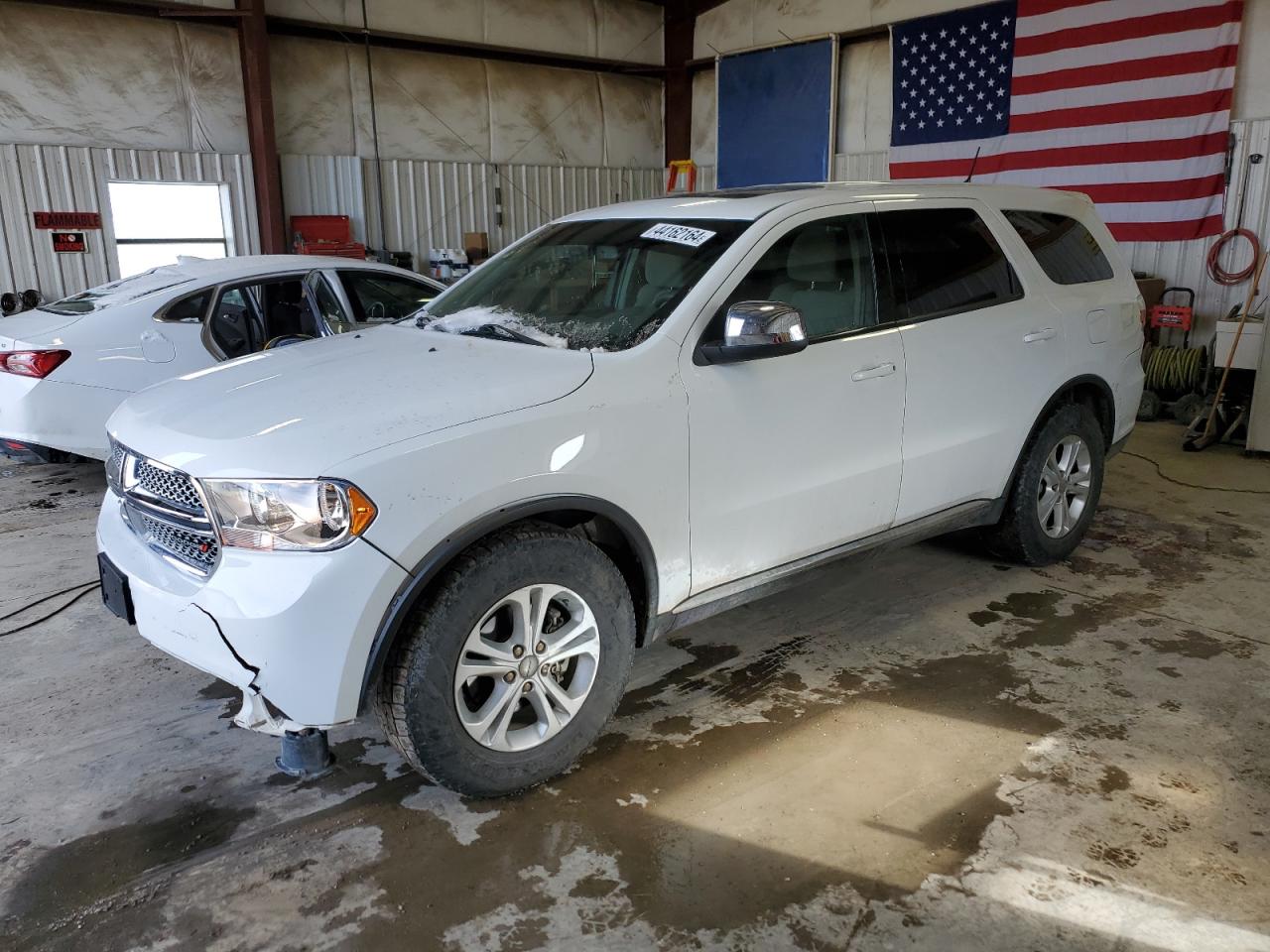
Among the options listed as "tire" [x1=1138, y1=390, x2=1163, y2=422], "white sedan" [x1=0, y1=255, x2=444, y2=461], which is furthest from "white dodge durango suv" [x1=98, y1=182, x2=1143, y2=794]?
"tire" [x1=1138, y1=390, x2=1163, y2=422]

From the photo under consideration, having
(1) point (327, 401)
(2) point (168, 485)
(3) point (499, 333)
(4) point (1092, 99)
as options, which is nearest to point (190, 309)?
(3) point (499, 333)

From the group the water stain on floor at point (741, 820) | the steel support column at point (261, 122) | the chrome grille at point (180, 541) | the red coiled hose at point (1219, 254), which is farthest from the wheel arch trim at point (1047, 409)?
the steel support column at point (261, 122)

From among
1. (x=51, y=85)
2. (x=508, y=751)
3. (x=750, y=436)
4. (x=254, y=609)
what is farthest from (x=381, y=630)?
(x=51, y=85)

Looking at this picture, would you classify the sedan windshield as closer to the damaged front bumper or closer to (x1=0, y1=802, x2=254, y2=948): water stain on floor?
the damaged front bumper

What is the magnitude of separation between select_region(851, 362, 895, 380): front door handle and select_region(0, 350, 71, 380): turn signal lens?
447 cm

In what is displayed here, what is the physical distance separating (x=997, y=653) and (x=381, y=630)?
2.42 meters

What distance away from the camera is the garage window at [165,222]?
10078 mm

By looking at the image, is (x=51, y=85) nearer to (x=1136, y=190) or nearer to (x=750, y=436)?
(x=750, y=436)

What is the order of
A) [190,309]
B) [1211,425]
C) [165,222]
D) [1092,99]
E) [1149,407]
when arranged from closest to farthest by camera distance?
[190,309]
[1211,425]
[1149,407]
[1092,99]
[165,222]

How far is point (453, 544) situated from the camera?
7.75 ft

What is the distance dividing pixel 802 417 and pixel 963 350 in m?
0.95

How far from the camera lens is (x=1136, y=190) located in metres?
8.91

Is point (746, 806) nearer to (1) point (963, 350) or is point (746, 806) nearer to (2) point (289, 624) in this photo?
(2) point (289, 624)

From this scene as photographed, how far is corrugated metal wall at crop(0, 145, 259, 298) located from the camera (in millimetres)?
9289
